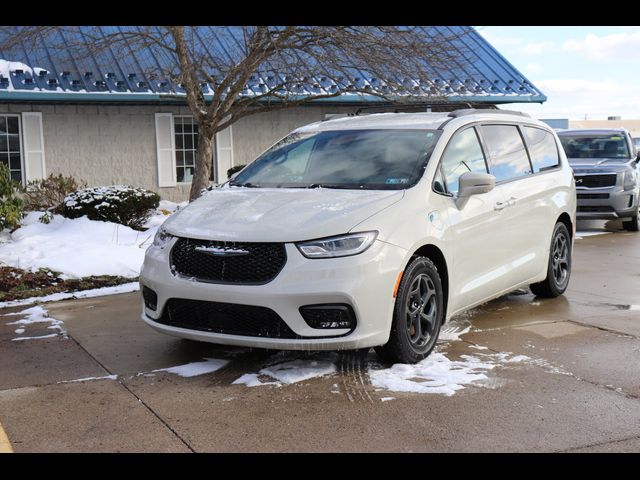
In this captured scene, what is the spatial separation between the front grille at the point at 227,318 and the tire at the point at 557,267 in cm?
352

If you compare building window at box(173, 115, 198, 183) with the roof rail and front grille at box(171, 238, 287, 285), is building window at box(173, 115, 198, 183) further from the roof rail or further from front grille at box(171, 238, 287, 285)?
front grille at box(171, 238, 287, 285)

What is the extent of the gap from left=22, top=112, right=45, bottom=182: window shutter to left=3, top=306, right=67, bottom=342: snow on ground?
28.0 ft

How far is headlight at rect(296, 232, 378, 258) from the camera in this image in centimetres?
472

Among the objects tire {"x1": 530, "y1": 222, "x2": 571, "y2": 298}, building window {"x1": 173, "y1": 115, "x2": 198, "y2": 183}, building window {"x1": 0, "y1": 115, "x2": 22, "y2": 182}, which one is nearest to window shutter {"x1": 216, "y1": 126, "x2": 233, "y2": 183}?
building window {"x1": 173, "y1": 115, "x2": 198, "y2": 183}

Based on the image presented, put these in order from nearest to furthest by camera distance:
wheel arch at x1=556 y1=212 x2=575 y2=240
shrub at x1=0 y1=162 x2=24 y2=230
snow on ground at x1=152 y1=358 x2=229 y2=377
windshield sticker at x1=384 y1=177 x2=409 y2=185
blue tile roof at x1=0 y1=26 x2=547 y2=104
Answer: snow on ground at x1=152 y1=358 x2=229 y2=377, windshield sticker at x1=384 y1=177 x2=409 y2=185, wheel arch at x1=556 y1=212 x2=575 y2=240, shrub at x1=0 y1=162 x2=24 y2=230, blue tile roof at x1=0 y1=26 x2=547 y2=104

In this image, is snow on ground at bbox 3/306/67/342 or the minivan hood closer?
the minivan hood

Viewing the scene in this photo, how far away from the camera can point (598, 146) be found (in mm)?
14617

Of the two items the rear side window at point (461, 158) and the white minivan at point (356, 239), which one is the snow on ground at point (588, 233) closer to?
the white minivan at point (356, 239)

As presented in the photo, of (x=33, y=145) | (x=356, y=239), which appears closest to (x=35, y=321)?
(x=356, y=239)

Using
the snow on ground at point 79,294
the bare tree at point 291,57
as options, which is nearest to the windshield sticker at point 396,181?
the snow on ground at point 79,294

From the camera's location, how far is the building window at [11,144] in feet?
49.2

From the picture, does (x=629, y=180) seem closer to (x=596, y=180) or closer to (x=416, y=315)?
(x=596, y=180)
